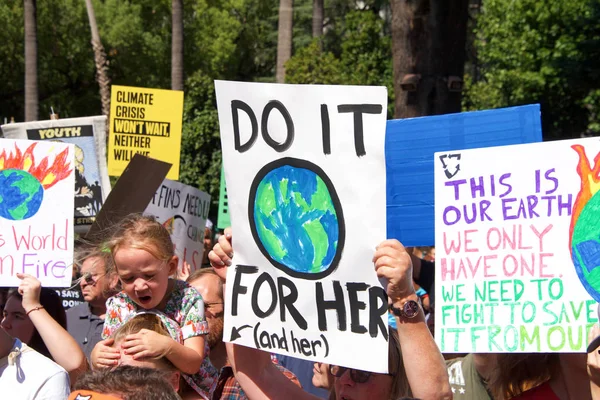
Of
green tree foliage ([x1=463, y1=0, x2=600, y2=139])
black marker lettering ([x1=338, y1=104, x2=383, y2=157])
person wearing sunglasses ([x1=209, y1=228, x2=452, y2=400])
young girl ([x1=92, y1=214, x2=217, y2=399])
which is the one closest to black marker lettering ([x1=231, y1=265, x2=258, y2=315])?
person wearing sunglasses ([x1=209, y1=228, x2=452, y2=400])

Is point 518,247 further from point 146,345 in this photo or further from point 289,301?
point 146,345

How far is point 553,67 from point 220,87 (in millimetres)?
A: 14238

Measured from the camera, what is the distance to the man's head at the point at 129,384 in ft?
7.23

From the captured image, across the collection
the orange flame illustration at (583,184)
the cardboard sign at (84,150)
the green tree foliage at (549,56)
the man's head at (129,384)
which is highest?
the green tree foliage at (549,56)

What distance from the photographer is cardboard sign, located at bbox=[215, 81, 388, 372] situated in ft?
9.02

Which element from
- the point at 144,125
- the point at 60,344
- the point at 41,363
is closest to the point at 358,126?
the point at 41,363

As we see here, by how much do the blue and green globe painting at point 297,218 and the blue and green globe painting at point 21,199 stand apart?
70.5 inches

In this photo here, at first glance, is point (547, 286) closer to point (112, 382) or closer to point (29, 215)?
point (112, 382)

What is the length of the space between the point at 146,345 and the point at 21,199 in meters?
1.78

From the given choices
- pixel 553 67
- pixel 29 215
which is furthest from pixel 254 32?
pixel 29 215

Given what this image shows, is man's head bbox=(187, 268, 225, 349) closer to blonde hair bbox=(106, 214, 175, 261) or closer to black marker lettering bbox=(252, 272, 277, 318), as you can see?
blonde hair bbox=(106, 214, 175, 261)

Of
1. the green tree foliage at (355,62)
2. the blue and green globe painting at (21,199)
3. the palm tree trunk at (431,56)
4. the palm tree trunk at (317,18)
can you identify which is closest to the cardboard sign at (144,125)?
the palm tree trunk at (431,56)

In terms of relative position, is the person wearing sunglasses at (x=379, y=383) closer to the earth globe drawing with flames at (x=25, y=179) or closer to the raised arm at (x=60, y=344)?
the raised arm at (x=60, y=344)

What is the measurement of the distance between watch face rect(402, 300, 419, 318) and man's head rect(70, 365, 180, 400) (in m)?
0.71
